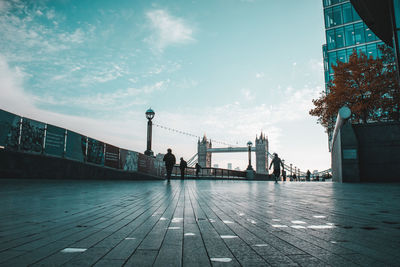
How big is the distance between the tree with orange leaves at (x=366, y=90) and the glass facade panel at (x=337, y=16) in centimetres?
2217

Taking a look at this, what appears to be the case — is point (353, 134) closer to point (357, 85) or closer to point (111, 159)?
point (357, 85)

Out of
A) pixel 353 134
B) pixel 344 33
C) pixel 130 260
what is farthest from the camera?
pixel 344 33

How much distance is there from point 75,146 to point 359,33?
1552 inches

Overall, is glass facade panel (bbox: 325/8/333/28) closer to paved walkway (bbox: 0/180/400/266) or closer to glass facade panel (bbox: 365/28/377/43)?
glass facade panel (bbox: 365/28/377/43)

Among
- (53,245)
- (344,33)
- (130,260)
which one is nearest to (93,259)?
(130,260)

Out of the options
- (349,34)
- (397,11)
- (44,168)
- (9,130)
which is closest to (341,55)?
(349,34)

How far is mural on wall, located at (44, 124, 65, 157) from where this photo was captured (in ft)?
38.6

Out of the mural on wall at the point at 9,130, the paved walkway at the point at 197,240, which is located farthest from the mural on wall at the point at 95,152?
the paved walkway at the point at 197,240

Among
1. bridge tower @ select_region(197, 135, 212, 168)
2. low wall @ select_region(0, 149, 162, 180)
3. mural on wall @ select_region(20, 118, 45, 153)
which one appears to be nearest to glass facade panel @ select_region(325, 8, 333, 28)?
low wall @ select_region(0, 149, 162, 180)

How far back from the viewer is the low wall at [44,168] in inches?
393

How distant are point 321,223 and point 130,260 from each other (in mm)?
1978

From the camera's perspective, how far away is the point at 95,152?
15000mm

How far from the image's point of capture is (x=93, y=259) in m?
1.51

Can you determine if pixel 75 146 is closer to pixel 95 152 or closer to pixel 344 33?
pixel 95 152
